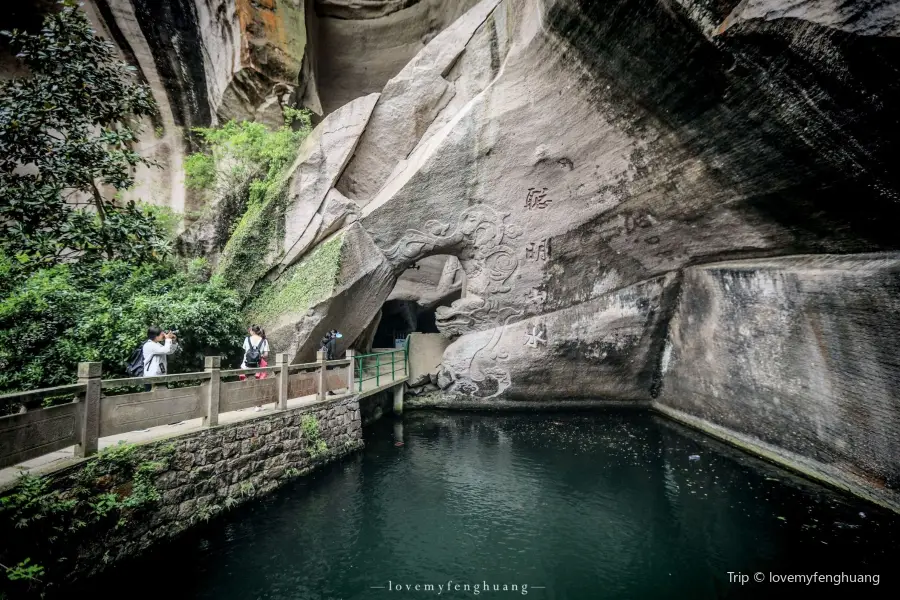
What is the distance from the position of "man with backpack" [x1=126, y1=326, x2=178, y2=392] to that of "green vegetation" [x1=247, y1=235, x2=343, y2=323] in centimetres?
341

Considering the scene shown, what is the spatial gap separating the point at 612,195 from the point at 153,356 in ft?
29.4

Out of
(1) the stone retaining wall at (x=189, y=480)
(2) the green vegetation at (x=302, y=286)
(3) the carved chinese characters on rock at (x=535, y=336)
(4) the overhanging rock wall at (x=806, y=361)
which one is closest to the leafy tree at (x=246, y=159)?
(2) the green vegetation at (x=302, y=286)

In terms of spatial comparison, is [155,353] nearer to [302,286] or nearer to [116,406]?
[116,406]

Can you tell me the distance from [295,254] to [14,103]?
5.38 metres

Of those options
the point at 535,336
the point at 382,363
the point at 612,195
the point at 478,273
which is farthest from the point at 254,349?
the point at 612,195

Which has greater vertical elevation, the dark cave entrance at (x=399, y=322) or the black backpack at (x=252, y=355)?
the dark cave entrance at (x=399, y=322)

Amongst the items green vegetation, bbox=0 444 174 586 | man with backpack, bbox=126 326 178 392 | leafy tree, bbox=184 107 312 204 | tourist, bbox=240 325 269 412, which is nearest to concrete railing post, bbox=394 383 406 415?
tourist, bbox=240 325 269 412

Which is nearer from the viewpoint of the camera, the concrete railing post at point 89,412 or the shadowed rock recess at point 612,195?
the concrete railing post at point 89,412

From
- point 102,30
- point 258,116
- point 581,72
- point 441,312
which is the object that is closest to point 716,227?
point 581,72

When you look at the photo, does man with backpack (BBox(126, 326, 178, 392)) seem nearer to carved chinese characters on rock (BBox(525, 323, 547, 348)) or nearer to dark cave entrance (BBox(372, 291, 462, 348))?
carved chinese characters on rock (BBox(525, 323, 547, 348))

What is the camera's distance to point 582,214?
994cm

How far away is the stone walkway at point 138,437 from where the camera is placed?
11.5 feet

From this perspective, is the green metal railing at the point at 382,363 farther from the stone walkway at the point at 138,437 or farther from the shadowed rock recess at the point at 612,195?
the stone walkway at the point at 138,437

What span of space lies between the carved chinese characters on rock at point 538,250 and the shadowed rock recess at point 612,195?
4.8 inches
